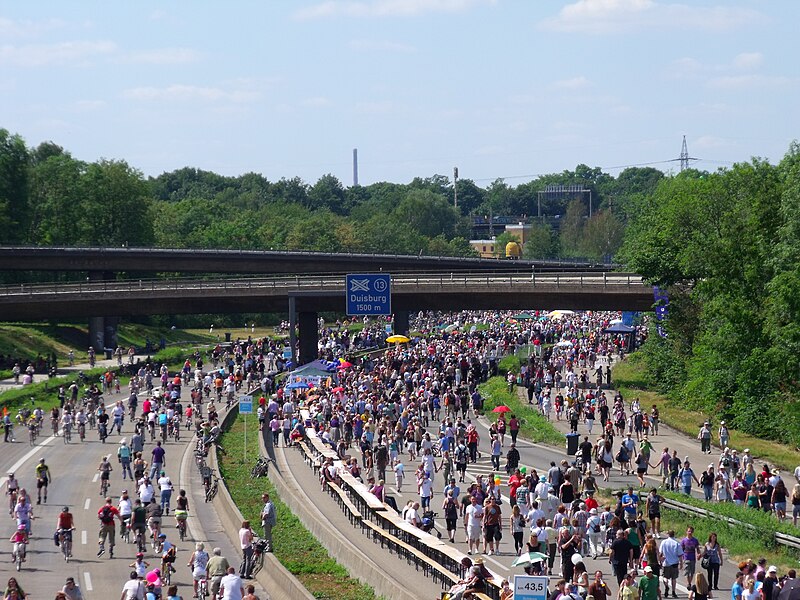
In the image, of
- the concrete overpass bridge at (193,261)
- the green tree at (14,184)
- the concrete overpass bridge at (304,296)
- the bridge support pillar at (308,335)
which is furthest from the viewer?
the green tree at (14,184)

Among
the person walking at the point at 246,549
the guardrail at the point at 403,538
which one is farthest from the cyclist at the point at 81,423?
the person walking at the point at 246,549

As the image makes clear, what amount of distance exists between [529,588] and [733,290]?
4222cm

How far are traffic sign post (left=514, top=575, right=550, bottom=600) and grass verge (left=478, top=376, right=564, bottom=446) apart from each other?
32.0 m

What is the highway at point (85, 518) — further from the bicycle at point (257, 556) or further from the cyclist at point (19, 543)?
the bicycle at point (257, 556)

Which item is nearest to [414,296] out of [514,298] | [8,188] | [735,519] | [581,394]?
[514,298]

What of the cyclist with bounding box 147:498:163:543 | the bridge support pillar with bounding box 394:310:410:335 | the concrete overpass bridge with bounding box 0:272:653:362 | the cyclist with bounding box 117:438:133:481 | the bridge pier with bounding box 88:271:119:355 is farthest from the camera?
the bridge pier with bounding box 88:271:119:355

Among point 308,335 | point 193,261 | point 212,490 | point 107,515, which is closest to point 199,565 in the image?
point 107,515

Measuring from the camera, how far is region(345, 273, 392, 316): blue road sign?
72.2 metres

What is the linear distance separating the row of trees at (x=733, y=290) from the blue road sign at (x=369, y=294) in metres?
13.5

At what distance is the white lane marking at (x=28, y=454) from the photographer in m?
47.1

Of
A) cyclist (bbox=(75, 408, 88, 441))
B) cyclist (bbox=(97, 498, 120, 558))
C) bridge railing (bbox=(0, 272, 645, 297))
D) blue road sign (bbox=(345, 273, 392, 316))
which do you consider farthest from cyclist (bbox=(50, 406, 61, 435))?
bridge railing (bbox=(0, 272, 645, 297))

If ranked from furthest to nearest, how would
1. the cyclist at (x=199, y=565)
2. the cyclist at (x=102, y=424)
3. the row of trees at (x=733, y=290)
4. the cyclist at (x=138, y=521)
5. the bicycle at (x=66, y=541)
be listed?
the cyclist at (x=102, y=424) < the row of trees at (x=733, y=290) < the cyclist at (x=138, y=521) < the bicycle at (x=66, y=541) < the cyclist at (x=199, y=565)

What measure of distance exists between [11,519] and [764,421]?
3050cm

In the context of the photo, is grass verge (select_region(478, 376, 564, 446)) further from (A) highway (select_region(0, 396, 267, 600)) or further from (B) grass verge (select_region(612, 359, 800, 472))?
(A) highway (select_region(0, 396, 267, 600))
